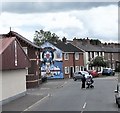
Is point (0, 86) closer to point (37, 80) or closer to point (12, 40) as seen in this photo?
point (12, 40)

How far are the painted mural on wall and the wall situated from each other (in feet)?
122

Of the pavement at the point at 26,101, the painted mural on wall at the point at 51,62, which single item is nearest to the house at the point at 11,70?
the pavement at the point at 26,101

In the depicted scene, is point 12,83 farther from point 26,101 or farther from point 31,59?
point 31,59

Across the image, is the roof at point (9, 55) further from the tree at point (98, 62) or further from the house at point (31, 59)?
the tree at point (98, 62)

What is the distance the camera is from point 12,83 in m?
34.4

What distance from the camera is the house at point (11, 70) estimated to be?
102 ft

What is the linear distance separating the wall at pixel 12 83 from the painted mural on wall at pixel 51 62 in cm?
3727

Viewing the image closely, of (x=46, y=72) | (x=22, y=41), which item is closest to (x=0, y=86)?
(x=22, y=41)

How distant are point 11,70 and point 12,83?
3.64 feet

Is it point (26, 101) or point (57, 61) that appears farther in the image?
point (57, 61)

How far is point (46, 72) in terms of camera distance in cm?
7638

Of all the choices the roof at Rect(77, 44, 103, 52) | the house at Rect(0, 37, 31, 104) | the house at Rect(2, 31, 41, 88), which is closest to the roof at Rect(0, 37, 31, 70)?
the house at Rect(0, 37, 31, 104)

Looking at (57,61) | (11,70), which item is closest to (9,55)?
(11,70)

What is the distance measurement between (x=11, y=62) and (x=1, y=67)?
345 cm
